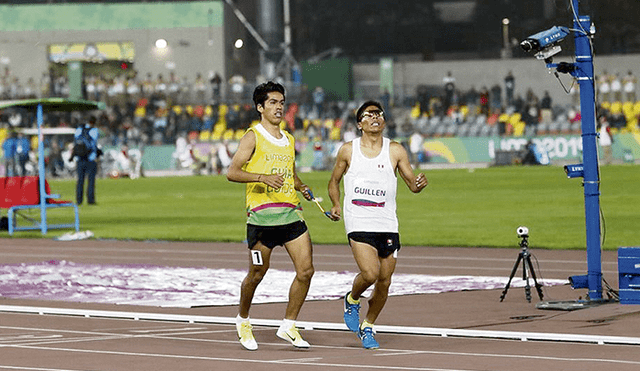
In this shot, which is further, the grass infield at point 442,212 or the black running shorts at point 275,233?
the grass infield at point 442,212

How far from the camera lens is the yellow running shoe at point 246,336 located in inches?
407

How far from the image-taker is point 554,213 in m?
27.7

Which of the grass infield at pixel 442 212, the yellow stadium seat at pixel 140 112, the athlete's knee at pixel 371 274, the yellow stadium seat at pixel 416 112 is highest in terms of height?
the yellow stadium seat at pixel 140 112

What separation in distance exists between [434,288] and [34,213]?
17914 millimetres

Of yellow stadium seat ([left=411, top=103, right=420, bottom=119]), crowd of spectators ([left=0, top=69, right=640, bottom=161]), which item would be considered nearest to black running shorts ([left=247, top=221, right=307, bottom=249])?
crowd of spectators ([left=0, top=69, right=640, bottom=161])

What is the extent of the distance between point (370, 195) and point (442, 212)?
1848 cm

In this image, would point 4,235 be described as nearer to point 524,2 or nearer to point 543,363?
point 543,363

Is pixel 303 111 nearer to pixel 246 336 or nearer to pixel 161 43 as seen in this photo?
pixel 161 43

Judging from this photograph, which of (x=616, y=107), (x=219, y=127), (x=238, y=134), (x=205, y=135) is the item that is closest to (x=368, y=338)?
(x=238, y=134)

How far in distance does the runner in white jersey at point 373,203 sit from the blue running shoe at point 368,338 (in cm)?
3

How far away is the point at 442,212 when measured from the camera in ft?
95.0

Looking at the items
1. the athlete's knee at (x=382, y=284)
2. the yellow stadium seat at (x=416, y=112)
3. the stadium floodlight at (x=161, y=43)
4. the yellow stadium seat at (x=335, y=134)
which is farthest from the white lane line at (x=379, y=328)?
the stadium floodlight at (x=161, y=43)

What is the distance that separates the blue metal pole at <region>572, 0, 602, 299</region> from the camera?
509 inches

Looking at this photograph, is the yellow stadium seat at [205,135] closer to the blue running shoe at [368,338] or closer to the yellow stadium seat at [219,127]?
the yellow stadium seat at [219,127]
